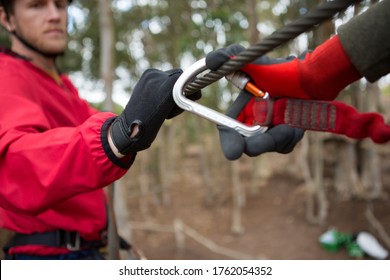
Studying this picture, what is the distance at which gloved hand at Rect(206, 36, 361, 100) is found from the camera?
2.71 ft

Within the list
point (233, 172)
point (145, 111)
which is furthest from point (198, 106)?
point (233, 172)

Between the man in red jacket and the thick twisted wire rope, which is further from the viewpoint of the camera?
the man in red jacket

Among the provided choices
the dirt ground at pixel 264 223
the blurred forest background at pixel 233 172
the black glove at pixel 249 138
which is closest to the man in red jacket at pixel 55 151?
the black glove at pixel 249 138

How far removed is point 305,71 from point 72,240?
116cm

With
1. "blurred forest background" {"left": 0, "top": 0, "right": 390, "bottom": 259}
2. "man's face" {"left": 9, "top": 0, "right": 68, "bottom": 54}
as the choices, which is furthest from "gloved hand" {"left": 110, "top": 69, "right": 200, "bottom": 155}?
"blurred forest background" {"left": 0, "top": 0, "right": 390, "bottom": 259}

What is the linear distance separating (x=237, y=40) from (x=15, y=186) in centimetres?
424

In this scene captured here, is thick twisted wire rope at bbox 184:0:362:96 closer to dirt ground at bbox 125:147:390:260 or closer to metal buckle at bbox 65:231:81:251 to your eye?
metal buckle at bbox 65:231:81:251

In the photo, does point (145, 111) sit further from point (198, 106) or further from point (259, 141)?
point (259, 141)

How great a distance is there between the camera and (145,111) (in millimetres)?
882

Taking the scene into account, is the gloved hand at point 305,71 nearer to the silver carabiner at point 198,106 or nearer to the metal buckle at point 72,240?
the silver carabiner at point 198,106

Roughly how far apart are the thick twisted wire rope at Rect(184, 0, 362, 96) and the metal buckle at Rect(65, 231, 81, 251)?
91 centimetres

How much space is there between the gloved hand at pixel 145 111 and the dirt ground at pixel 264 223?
4685mm

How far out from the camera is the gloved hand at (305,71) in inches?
32.6
